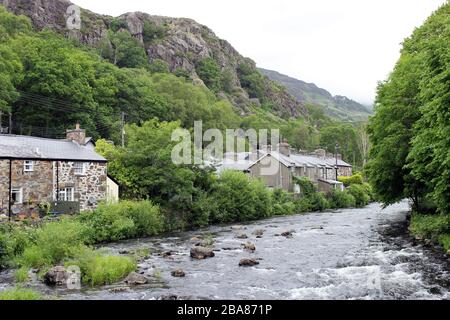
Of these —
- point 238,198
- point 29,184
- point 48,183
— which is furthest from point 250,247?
point 238,198

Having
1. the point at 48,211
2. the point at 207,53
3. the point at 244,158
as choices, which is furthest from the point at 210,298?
the point at 207,53

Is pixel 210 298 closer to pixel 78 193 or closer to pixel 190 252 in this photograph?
pixel 190 252

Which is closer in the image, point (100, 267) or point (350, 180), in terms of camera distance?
point (100, 267)

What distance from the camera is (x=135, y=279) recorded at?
18.9m

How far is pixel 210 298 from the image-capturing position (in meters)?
16.4

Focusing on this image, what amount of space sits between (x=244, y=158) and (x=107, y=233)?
40.3 meters

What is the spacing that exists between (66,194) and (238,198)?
18597mm

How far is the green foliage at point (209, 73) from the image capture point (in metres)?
167

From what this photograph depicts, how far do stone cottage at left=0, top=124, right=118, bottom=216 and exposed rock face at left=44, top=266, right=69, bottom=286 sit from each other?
Result: 12.9m

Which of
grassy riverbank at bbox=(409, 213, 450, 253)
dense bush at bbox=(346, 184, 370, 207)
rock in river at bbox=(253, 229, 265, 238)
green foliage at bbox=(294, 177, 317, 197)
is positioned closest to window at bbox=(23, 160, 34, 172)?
rock in river at bbox=(253, 229, 265, 238)

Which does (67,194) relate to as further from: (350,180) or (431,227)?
(350,180)

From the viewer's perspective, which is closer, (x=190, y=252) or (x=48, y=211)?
(x=190, y=252)

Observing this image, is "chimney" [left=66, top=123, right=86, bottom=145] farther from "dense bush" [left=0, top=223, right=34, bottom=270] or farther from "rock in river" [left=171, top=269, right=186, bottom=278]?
"rock in river" [left=171, top=269, right=186, bottom=278]

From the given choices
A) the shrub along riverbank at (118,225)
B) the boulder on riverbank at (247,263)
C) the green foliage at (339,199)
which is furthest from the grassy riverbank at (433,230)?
the green foliage at (339,199)
